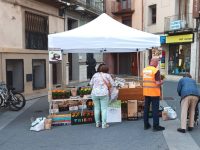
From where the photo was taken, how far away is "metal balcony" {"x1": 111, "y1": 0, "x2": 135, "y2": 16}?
29.5 meters

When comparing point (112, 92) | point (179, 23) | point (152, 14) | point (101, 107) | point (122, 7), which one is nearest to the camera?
point (101, 107)

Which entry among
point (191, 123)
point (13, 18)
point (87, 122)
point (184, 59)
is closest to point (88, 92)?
point (87, 122)

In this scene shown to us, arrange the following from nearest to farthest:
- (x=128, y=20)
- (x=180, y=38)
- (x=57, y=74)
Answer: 1. (x=57, y=74)
2. (x=180, y=38)
3. (x=128, y=20)

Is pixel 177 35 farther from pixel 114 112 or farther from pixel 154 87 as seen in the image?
pixel 154 87

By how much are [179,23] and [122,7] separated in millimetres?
9250

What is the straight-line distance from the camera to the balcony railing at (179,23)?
22.0 metres

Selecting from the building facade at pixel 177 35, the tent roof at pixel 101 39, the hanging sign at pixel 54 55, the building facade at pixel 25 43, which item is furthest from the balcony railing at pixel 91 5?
the hanging sign at pixel 54 55

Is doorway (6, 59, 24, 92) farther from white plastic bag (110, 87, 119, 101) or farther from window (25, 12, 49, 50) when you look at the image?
white plastic bag (110, 87, 119, 101)

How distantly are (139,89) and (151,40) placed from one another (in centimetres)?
141

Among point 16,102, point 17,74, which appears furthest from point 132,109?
point 17,74

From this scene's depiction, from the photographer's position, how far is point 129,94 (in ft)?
28.2

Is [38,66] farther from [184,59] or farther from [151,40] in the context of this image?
[184,59]

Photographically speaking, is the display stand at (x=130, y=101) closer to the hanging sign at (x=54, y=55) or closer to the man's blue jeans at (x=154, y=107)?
the man's blue jeans at (x=154, y=107)

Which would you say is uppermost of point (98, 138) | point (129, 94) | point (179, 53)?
point (179, 53)
